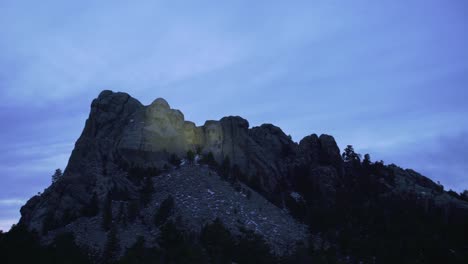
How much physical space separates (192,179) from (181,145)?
19.8 metres

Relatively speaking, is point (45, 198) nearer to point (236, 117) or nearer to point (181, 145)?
point (181, 145)

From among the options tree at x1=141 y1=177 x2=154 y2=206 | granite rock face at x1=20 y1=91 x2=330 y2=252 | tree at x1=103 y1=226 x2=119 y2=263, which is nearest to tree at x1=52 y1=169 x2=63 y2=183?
granite rock face at x1=20 y1=91 x2=330 y2=252

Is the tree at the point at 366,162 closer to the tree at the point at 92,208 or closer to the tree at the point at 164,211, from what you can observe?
the tree at the point at 164,211

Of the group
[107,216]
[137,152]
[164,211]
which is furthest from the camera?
[137,152]

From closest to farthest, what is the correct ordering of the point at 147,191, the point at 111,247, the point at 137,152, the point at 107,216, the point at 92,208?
the point at 111,247 → the point at 107,216 → the point at 92,208 → the point at 147,191 → the point at 137,152

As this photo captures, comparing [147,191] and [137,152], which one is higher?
[137,152]

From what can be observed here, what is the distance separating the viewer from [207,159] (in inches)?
5522

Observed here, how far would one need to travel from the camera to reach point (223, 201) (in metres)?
118

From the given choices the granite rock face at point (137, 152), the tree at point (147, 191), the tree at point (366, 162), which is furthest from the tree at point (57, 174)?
the tree at point (366, 162)

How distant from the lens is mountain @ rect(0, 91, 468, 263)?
98.7 meters

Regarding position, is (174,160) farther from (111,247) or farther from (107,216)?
(111,247)

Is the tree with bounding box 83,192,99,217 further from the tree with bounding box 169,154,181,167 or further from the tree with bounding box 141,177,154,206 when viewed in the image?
the tree with bounding box 169,154,181,167

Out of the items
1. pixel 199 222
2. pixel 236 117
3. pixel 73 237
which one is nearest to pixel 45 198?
pixel 73 237

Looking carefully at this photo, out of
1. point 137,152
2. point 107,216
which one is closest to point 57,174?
point 137,152
